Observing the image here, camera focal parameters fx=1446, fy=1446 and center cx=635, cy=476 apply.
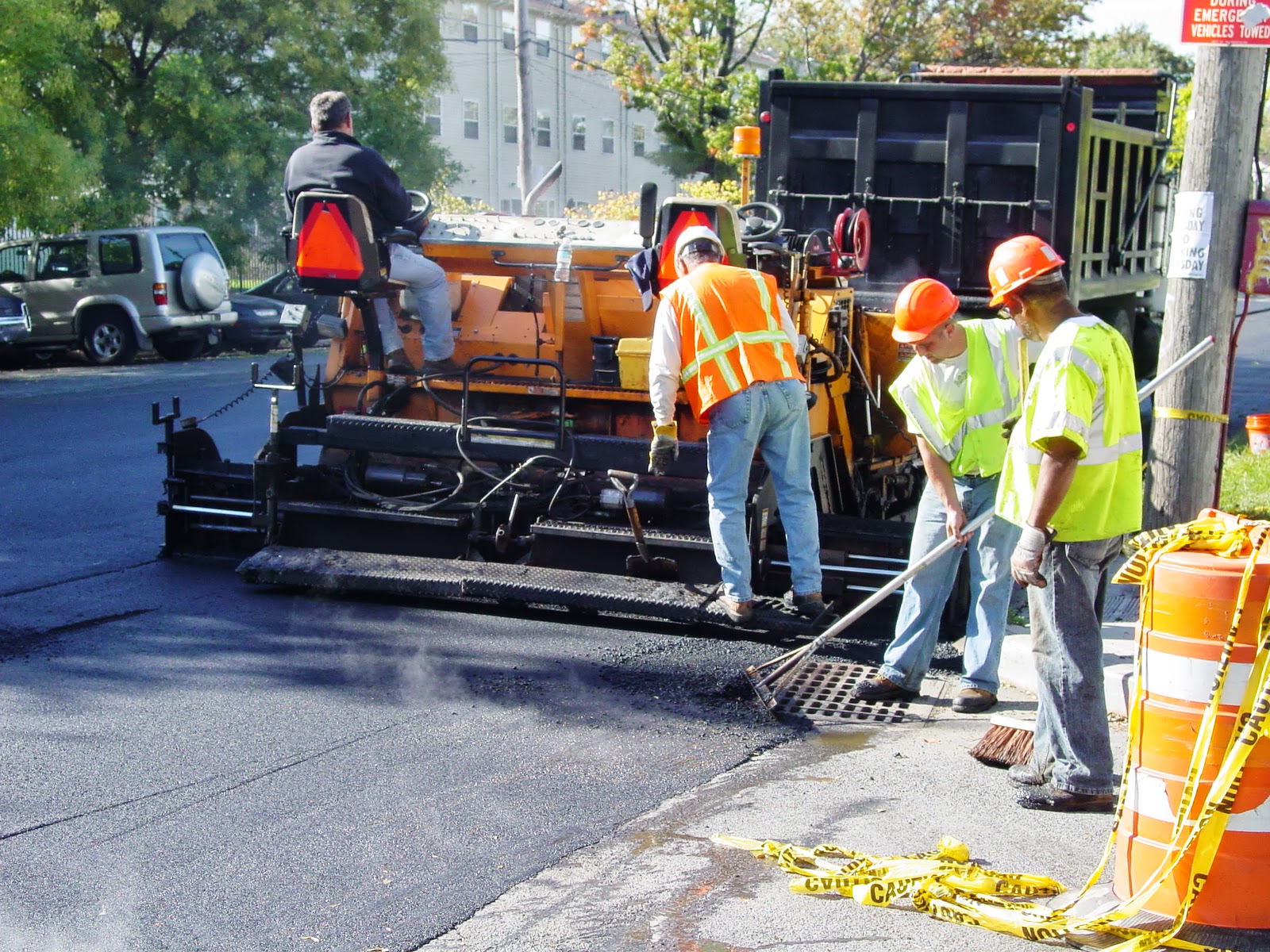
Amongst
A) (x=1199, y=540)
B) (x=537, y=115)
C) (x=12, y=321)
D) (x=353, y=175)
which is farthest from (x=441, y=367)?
(x=537, y=115)

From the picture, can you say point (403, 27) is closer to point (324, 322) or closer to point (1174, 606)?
point (324, 322)

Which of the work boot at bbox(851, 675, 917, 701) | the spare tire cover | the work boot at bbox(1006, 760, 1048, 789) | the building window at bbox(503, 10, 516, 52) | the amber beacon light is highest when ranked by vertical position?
the building window at bbox(503, 10, 516, 52)

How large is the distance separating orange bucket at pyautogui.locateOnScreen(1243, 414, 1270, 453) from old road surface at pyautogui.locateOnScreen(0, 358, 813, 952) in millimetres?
6008

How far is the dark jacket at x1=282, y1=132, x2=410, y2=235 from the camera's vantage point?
722 centimetres

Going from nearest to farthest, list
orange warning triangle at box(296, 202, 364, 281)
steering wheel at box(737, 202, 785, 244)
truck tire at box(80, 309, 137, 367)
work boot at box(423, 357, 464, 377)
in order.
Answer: steering wheel at box(737, 202, 785, 244)
orange warning triangle at box(296, 202, 364, 281)
work boot at box(423, 357, 464, 377)
truck tire at box(80, 309, 137, 367)

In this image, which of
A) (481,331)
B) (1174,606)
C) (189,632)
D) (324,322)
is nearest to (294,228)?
(324,322)

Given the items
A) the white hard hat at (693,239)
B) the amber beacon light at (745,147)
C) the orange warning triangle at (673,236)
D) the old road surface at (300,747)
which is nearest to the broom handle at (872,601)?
the old road surface at (300,747)

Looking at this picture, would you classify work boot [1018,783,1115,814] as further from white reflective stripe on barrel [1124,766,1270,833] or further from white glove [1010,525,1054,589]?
white reflective stripe on barrel [1124,766,1270,833]

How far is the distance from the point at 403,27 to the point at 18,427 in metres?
17.5

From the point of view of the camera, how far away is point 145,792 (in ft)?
14.9

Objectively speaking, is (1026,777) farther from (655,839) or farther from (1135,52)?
(1135,52)

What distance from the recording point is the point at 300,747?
4.97 meters

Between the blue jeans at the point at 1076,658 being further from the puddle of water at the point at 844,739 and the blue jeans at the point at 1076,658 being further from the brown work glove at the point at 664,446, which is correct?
the brown work glove at the point at 664,446

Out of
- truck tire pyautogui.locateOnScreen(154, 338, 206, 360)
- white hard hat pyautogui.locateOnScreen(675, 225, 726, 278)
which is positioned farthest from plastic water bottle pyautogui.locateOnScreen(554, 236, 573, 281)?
truck tire pyautogui.locateOnScreen(154, 338, 206, 360)
